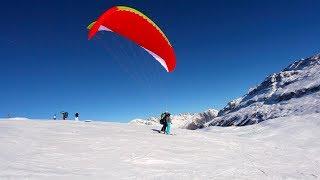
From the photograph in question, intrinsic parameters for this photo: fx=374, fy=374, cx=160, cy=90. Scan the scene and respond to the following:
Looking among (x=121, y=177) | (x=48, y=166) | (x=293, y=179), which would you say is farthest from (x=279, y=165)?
(x=48, y=166)

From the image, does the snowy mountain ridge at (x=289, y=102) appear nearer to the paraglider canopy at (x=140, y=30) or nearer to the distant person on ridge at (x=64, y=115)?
the distant person on ridge at (x=64, y=115)

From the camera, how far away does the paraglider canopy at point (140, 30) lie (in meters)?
21.0

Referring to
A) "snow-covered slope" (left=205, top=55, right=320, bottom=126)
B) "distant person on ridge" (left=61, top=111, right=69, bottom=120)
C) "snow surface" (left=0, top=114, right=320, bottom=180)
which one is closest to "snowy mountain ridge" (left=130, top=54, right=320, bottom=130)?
"snow-covered slope" (left=205, top=55, right=320, bottom=126)

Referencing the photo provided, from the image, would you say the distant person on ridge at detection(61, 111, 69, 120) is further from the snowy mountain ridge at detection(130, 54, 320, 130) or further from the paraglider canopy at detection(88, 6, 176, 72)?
the paraglider canopy at detection(88, 6, 176, 72)

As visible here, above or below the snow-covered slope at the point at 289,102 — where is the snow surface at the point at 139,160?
below

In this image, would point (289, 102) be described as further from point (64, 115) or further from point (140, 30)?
point (140, 30)

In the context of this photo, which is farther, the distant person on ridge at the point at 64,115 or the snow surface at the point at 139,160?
the distant person on ridge at the point at 64,115

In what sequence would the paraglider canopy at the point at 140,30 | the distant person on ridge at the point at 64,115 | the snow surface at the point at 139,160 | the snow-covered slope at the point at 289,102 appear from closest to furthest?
1. the snow surface at the point at 139,160
2. the paraglider canopy at the point at 140,30
3. the distant person on ridge at the point at 64,115
4. the snow-covered slope at the point at 289,102

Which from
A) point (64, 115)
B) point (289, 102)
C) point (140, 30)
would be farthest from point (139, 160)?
point (289, 102)

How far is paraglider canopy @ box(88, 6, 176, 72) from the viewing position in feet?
68.8

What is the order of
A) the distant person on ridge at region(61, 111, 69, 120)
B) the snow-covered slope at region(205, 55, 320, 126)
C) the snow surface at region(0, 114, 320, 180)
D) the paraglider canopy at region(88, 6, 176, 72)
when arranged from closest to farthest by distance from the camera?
the snow surface at region(0, 114, 320, 180), the paraglider canopy at region(88, 6, 176, 72), the distant person on ridge at region(61, 111, 69, 120), the snow-covered slope at region(205, 55, 320, 126)

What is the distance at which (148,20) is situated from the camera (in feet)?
70.5

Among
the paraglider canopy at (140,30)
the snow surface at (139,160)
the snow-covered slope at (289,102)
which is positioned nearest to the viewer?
the snow surface at (139,160)

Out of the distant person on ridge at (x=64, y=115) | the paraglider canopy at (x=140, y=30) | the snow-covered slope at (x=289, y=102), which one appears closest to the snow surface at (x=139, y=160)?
the paraglider canopy at (x=140, y=30)
